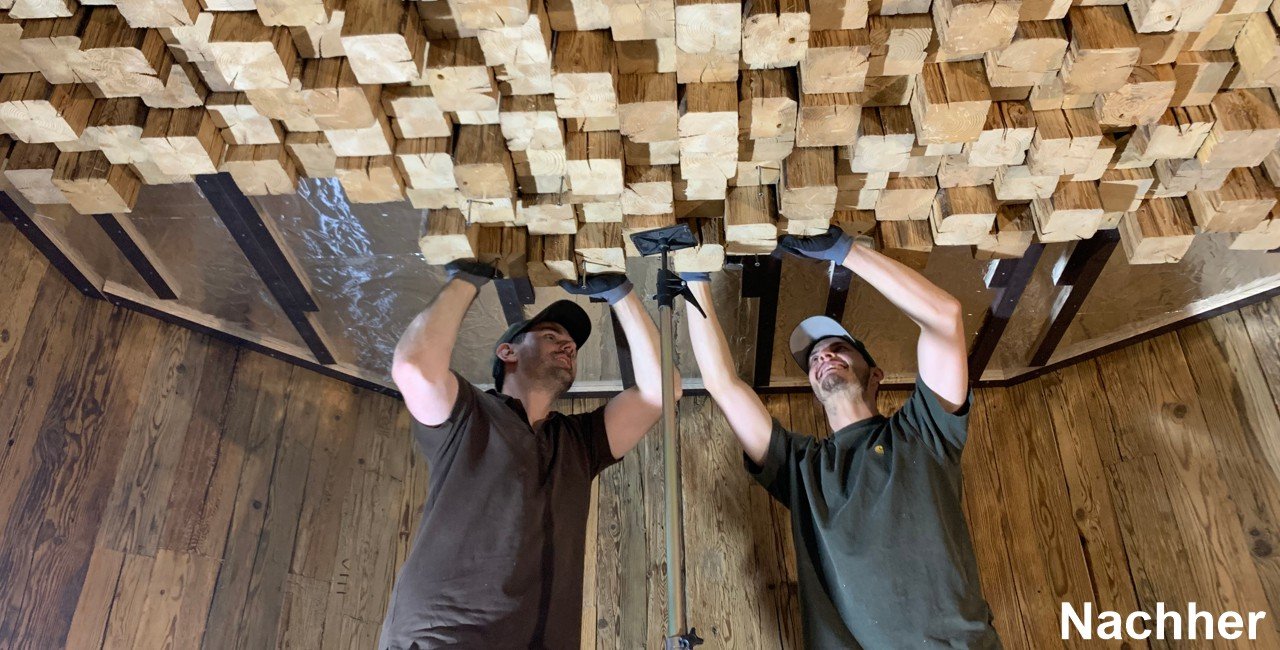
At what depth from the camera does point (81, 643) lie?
238 cm

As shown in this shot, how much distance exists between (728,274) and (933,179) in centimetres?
65

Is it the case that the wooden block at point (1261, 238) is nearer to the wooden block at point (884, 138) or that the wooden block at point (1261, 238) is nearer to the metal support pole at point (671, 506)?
the wooden block at point (884, 138)

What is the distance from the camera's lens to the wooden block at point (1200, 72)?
6.28ft

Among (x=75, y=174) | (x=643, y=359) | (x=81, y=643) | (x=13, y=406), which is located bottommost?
(x=81, y=643)

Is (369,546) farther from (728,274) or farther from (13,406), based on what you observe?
(728,274)

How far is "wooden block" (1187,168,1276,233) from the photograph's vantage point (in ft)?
7.06

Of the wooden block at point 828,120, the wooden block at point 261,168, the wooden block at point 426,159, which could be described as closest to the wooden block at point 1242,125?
the wooden block at point 828,120

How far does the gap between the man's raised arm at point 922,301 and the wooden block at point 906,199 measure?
10 cm

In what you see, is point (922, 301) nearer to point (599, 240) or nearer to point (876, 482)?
point (876, 482)

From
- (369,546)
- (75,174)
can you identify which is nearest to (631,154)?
(75,174)

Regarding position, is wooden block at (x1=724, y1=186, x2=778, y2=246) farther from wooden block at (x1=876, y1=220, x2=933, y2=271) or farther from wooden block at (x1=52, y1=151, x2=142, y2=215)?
wooden block at (x1=52, y1=151, x2=142, y2=215)

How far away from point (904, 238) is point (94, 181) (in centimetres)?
179

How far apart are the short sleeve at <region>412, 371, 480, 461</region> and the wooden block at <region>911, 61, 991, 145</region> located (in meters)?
1.17

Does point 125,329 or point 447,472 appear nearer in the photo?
point 447,472
